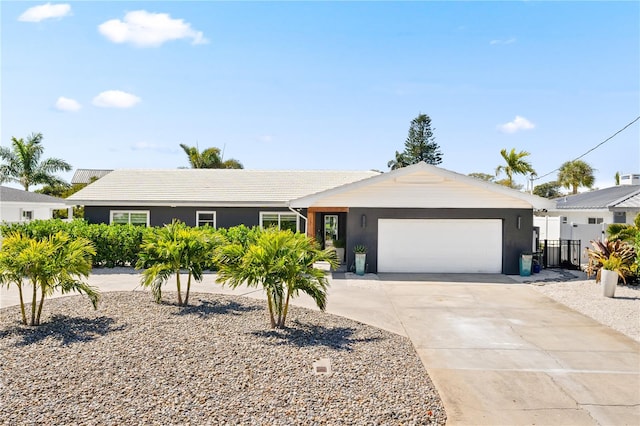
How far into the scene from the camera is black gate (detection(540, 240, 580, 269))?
574 inches

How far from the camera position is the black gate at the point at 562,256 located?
14.6m

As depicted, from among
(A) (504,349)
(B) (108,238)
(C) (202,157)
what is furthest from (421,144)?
(A) (504,349)

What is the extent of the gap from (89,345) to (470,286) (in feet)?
31.0

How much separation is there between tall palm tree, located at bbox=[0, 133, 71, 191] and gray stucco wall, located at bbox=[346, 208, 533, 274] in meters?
29.1

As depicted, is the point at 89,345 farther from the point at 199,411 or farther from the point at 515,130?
the point at 515,130

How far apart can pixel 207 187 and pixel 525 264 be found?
43.1 ft

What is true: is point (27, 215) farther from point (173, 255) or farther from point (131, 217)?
point (173, 255)

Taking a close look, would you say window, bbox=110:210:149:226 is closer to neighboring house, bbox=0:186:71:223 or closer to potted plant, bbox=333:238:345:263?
neighboring house, bbox=0:186:71:223

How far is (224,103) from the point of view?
17359 mm

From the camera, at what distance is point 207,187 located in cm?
1814

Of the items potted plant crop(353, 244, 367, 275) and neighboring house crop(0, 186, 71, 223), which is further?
neighboring house crop(0, 186, 71, 223)

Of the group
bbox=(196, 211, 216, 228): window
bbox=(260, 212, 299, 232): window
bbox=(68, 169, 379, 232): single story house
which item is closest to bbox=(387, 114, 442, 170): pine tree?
bbox=(68, 169, 379, 232): single story house

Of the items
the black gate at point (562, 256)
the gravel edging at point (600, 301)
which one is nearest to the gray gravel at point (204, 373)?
the gravel edging at point (600, 301)

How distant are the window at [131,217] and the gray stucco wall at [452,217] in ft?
29.3
